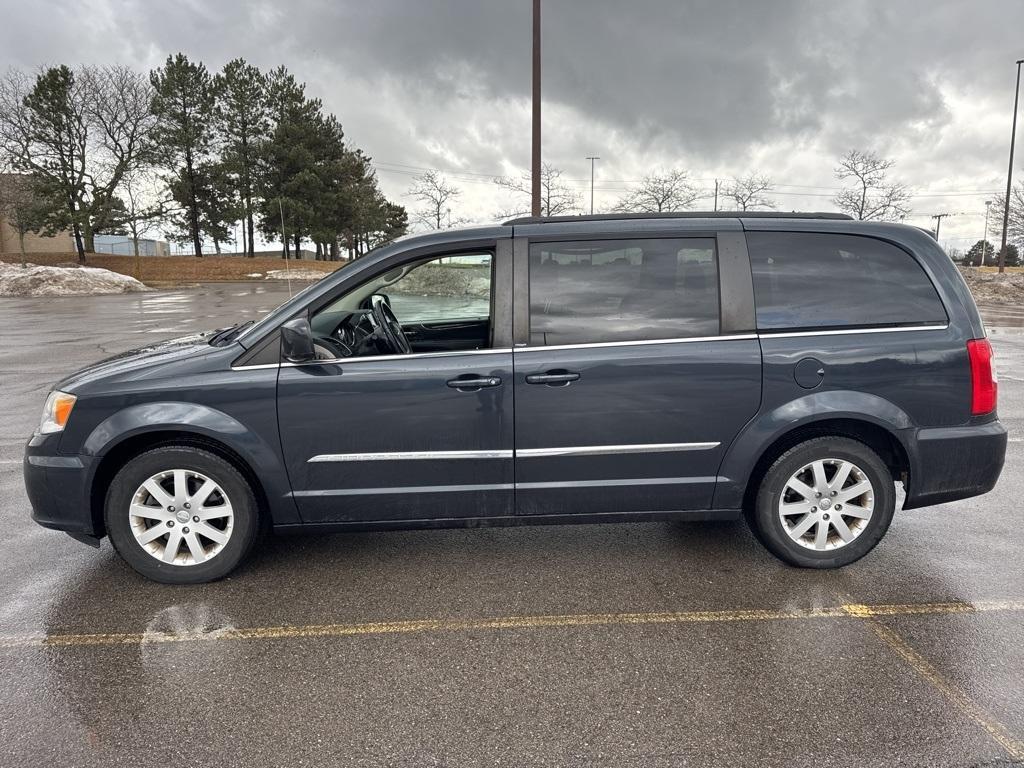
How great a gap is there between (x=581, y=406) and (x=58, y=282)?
117 ft

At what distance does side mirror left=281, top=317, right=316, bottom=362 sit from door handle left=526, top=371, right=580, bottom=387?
1.06 m

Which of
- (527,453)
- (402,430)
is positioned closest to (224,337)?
(402,430)

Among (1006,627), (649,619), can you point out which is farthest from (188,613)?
(1006,627)

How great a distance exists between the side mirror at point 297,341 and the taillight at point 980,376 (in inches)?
129

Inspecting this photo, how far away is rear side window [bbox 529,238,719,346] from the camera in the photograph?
3500 mm

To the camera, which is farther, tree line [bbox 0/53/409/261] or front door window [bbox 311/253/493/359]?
tree line [bbox 0/53/409/261]

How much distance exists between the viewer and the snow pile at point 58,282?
102ft

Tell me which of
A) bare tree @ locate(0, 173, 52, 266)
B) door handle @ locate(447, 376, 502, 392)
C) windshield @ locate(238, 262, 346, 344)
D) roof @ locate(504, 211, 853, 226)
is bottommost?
door handle @ locate(447, 376, 502, 392)

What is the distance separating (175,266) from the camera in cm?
4866

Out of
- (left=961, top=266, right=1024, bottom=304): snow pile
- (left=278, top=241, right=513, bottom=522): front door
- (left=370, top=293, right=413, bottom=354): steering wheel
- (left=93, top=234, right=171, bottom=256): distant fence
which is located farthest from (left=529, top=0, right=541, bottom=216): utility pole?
(left=93, top=234, right=171, bottom=256): distant fence

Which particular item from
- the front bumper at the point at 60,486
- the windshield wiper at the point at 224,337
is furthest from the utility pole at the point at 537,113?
the front bumper at the point at 60,486

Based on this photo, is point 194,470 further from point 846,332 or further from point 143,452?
point 846,332

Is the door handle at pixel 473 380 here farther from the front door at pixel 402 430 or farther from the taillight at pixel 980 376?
the taillight at pixel 980 376

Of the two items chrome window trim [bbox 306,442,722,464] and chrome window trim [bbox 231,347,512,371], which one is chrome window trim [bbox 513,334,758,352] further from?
chrome window trim [bbox 306,442,722,464]
